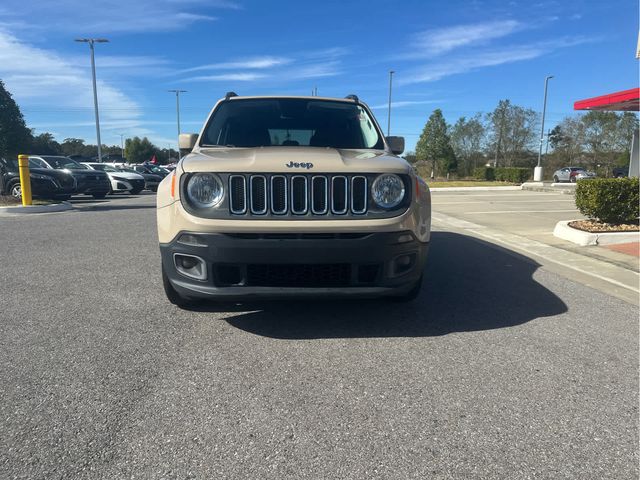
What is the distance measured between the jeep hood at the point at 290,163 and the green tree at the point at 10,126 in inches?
1151

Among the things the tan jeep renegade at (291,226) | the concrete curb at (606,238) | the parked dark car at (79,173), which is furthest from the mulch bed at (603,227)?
the parked dark car at (79,173)

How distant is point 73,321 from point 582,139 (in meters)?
51.7

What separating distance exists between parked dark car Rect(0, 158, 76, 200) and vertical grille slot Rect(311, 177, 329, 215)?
14.2 meters

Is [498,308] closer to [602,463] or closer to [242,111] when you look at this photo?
[602,463]

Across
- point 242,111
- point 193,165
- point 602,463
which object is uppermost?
point 242,111

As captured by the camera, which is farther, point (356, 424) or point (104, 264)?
point (104, 264)

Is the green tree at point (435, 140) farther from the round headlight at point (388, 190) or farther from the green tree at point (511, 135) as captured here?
the round headlight at point (388, 190)

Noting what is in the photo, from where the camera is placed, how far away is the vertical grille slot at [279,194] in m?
3.15

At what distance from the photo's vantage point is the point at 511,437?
227cm

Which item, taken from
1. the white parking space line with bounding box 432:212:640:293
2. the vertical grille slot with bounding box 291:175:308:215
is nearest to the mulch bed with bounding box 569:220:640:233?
the white parking space line with bounding box 432:212:640:293

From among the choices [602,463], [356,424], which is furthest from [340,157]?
[602,463]

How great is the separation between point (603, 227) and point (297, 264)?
282 inches

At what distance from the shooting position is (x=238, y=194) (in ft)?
10.3

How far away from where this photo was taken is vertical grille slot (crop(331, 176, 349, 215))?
319cm
